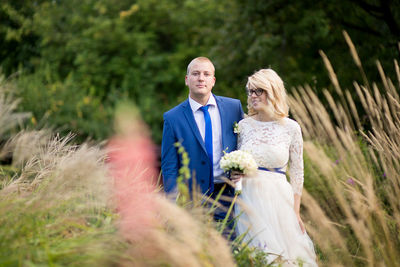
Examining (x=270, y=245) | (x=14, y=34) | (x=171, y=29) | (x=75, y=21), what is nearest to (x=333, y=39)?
(x=270, y=245)

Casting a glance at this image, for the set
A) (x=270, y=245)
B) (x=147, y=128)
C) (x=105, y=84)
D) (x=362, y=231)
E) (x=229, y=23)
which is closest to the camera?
(x=362, y=231)

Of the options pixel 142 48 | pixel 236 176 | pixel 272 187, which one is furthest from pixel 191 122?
pixel 142 48

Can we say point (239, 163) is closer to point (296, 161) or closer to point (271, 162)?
point (271, 162)

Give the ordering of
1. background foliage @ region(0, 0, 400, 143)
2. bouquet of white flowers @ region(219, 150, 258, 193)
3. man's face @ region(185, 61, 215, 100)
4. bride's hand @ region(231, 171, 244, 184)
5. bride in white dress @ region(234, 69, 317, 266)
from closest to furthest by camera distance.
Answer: bouquet of white flowers @ region(219, 150, 258, 193), bride's hand @ region(231, 171, 244, 184), bride in white dress @ region(234, 69, 317, 266), man's face @ region(185, 61, 215, 100), background foliage @ region(0, 0, 400, 143)

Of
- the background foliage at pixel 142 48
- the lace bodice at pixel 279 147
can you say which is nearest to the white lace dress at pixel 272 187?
the lace bodice at pixel 279 147

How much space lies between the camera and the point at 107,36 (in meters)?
19.2

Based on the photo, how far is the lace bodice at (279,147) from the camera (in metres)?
4.03

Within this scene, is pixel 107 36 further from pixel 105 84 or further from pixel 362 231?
pixel 362 231

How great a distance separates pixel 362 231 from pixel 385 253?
333 millimetres

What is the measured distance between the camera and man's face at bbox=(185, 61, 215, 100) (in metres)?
4.17

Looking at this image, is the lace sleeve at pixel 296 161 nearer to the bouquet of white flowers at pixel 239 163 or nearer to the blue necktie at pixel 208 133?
the bouquet of white flowers at pixel 239 163

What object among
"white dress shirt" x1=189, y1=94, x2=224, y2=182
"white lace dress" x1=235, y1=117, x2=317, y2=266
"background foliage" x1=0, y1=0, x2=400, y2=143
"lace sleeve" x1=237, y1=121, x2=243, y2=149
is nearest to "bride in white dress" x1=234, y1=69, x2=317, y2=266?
"white lace dress" x1=235, y1=117, x2=317, y2=266

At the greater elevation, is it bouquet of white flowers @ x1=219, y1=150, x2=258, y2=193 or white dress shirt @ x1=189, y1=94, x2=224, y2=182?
white dress shirt @ x1=189, y1=94, x2=224, y2=182

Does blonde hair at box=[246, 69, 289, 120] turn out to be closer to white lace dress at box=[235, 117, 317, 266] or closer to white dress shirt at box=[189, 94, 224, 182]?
white lace dress at box=[235, 117, 317, 266]
